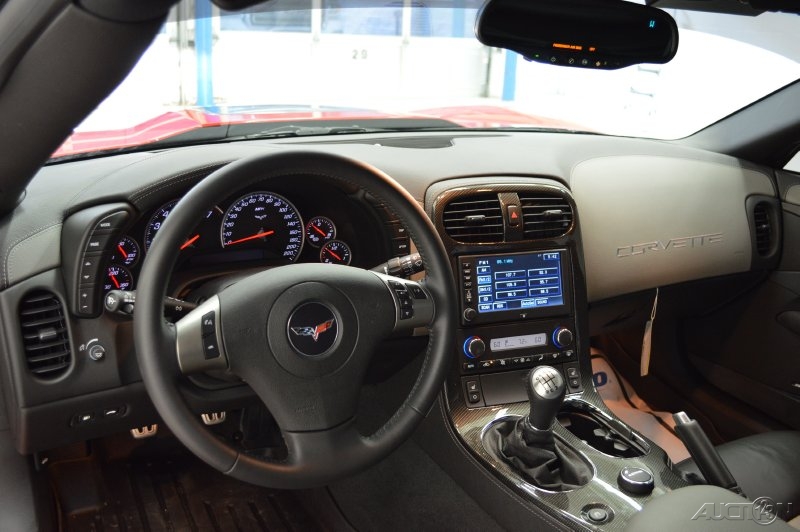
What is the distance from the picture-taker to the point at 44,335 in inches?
69.5

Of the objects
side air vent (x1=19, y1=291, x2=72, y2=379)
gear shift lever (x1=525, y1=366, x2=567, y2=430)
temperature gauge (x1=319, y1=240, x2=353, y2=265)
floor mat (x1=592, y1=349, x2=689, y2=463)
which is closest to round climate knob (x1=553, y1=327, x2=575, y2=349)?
gear shift lever (x1=525, y1=366, x2=567, y2=430)

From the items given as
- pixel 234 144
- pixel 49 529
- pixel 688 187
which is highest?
pixel 234 144

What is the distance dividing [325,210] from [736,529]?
1232 millimetres

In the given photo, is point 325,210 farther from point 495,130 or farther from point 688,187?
point 688,187

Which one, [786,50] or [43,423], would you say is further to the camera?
[786,50]

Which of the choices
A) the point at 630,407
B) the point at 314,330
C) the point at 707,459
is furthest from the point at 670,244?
the point at 314,330

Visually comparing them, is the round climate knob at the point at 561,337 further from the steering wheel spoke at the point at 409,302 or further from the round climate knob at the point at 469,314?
the steering wheel spoke at the point at 409,302

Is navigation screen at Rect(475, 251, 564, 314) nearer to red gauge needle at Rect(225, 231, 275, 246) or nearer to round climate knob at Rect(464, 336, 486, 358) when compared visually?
round climate knob at Rect(464, 336, 486, 358)

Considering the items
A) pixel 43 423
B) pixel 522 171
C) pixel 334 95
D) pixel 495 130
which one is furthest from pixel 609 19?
pixel 334 95

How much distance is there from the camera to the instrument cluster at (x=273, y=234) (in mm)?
1902

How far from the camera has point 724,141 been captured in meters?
3.11

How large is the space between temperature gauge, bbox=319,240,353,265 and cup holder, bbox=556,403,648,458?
2.41 ft

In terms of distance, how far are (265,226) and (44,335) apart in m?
0.59

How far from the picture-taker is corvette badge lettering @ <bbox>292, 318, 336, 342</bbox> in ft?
4.87
